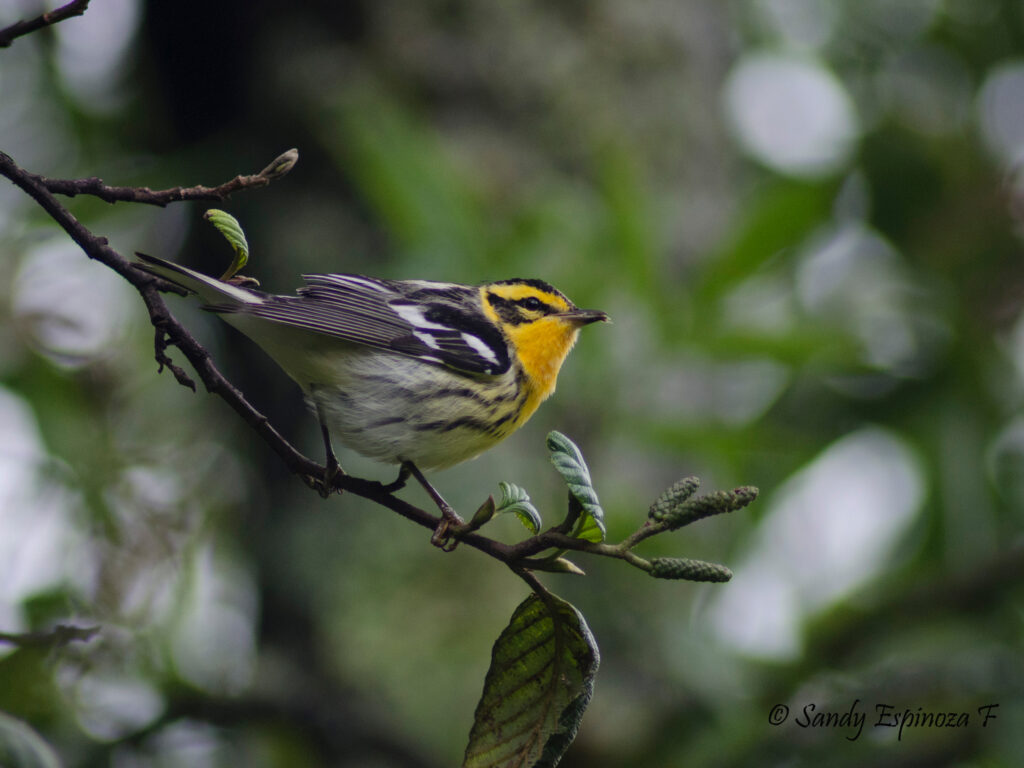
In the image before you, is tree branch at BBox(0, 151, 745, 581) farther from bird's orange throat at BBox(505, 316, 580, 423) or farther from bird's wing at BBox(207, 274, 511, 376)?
bird's orange throat at BBox(505, 316, 580, 423)

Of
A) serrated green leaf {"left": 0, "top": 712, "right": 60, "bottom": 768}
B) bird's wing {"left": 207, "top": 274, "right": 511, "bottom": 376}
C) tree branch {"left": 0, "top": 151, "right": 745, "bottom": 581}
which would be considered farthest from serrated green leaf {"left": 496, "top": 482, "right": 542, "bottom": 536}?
bird's wing {"left": 207, "top": 274, "right": 511, "bottom": 376}

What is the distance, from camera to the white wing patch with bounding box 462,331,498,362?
3.22 metres

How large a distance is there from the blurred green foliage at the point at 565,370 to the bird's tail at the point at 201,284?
1.17 meters

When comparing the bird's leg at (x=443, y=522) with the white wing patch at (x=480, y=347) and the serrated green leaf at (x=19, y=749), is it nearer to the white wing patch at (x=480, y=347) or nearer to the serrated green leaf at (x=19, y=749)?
the white wing patch at (x=480, y=347)

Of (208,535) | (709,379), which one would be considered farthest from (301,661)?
(709,379)

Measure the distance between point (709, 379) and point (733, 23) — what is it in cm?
388

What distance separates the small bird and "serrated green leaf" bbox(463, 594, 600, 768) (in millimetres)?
849

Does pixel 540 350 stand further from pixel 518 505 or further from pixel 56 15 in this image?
pixel 56 15

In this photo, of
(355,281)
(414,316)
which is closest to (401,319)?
(414,316)

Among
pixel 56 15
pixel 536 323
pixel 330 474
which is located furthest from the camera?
pixel 536 323

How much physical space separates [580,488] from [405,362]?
5.45 feet

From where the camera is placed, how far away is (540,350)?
A: 11.3ft

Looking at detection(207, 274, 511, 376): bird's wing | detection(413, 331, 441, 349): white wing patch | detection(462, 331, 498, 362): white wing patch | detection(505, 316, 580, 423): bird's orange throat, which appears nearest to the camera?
detection(207, 274, 511, 376): bird's wing

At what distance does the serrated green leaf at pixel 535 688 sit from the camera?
1584 millimetres
